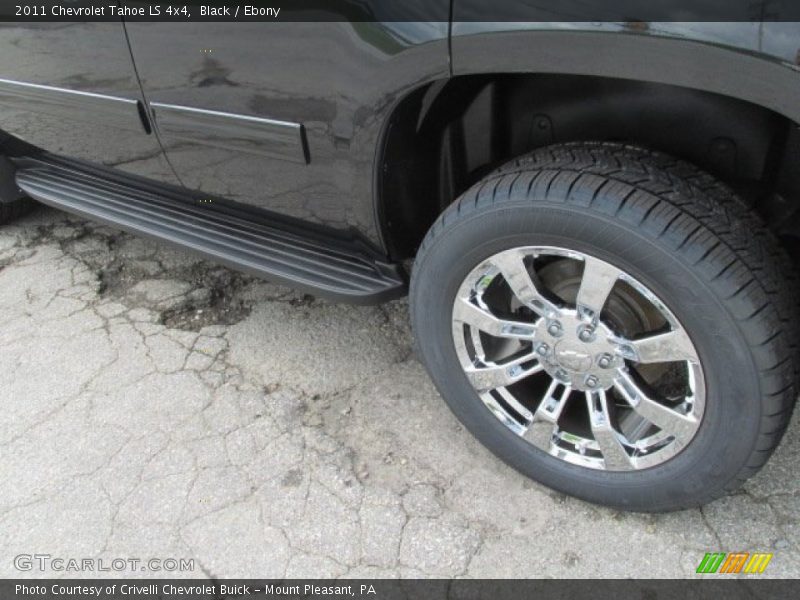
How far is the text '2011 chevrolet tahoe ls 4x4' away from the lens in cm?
145

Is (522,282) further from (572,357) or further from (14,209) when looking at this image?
(14,209)

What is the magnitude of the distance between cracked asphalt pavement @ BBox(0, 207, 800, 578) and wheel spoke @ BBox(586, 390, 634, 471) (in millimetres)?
213

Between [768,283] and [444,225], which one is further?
[444,225]

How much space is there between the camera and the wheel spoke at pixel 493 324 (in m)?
1.81

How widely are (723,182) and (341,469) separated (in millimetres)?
1401

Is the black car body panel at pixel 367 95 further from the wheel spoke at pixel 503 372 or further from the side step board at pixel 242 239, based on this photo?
the wheel spoke at pixel 503 372

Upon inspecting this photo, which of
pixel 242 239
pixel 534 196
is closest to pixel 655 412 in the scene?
pixel 534 196

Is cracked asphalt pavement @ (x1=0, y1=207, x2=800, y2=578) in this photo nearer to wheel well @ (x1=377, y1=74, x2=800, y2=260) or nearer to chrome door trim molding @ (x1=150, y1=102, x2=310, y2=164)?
wheel well @ (x1=377, y1=74, x2=800, y2=260)

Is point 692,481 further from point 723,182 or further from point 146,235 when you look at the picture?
point 146,235

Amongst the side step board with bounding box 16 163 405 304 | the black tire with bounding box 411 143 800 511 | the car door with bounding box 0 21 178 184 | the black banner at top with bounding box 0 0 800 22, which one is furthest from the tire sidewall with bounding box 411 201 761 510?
the car door with bounding box 0 21 178 184

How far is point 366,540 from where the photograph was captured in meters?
1.88

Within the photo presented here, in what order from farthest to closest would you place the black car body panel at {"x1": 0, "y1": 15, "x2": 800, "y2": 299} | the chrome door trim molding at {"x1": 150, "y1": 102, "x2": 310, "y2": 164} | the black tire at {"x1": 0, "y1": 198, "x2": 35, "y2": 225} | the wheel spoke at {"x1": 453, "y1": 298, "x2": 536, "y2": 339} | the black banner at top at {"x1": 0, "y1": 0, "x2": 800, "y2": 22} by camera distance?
the black tire at {"x1": 0, "y1": 198, "x2": 35, "y2": 225} → the chrome door trim molding at {"x1": 150, "y1": 102, "x2": 310, "y2": 164} → the wheel spoke at {"x1": 453, "y1": 298, "x2": 536, "y2": 339} → the black car body panel at {"x1": 0, "y1": 15, "x2": 800, "y2": 299} → the black banner at top at {"x1": 0, "y1": 0, "x2": 800, "y2": 22}

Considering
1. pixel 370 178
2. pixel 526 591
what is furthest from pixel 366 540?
pixel 370 178

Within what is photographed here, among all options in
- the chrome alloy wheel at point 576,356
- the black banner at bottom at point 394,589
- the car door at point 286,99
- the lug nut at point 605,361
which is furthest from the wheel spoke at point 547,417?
the car door at point 286,99
